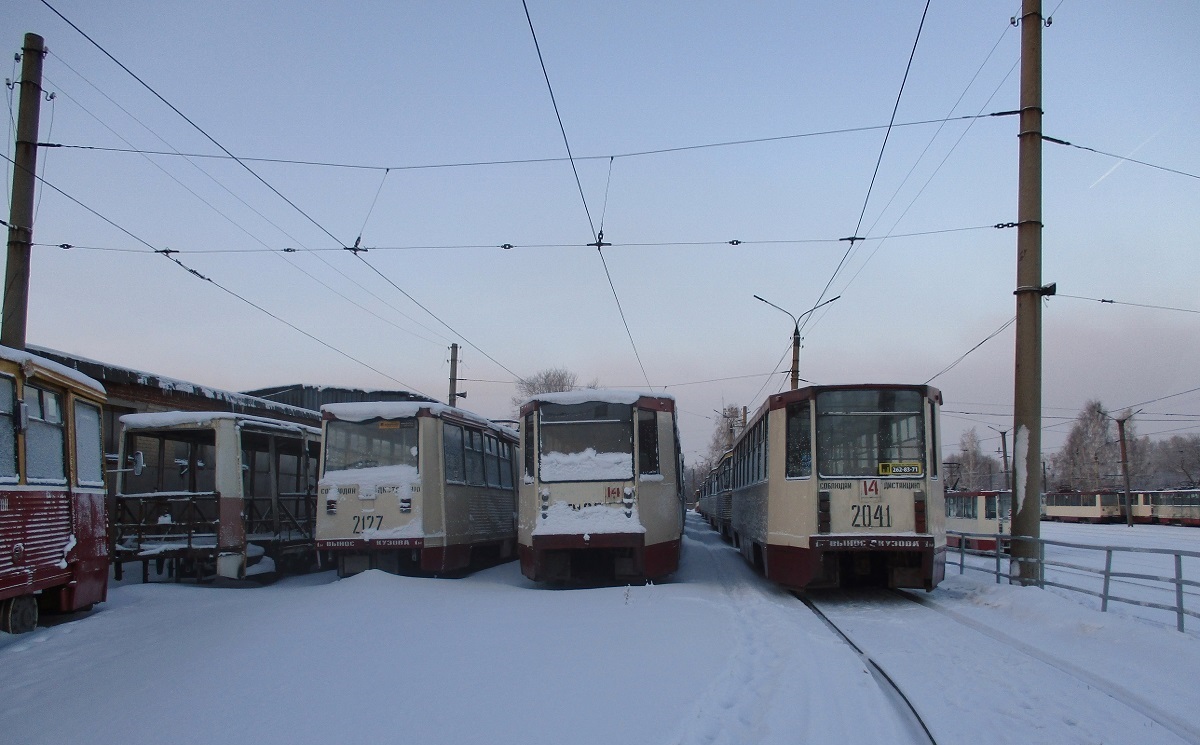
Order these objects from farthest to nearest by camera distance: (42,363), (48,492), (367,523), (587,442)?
(367,523) < (587,442) < (42,363) < (48,492)

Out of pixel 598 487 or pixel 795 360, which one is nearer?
pixel 598 487

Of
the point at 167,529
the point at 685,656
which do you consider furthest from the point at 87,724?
the point at 167,529

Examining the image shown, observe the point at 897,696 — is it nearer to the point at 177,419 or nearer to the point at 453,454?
the point at 453,454

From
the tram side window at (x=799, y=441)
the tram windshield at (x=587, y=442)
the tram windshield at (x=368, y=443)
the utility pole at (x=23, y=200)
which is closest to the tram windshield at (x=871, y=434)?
the tram side window at (x=799, y=441)

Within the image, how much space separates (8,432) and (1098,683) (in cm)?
1030

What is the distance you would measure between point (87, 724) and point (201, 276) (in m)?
10.7

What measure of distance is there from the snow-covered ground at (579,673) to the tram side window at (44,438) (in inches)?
66.5

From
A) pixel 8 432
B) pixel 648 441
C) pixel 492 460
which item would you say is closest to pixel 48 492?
pixel 8 432

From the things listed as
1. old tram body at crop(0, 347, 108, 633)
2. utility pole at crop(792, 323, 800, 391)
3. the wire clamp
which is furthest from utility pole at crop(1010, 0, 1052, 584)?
utility pole at crop(792, 323, 800, 391)

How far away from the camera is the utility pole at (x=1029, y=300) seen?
11.6m

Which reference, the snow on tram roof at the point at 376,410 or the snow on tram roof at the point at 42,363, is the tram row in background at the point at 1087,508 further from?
the snow on tram roof at the point at 42,363

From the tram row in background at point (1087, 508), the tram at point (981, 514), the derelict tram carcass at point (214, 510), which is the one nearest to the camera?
the derelict tram carcass at point (214, 510)

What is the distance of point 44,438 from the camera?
936 cm

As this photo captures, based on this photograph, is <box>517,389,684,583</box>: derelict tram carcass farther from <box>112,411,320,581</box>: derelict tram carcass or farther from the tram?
the tram
